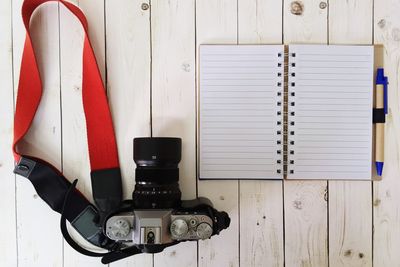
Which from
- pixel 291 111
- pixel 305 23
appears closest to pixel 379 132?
pixel 291 111

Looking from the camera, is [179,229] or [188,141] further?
[188,141]

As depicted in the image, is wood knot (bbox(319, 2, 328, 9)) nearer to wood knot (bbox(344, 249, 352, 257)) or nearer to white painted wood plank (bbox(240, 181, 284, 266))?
white painted wood plank (bbox(240, 181, 284, 266))

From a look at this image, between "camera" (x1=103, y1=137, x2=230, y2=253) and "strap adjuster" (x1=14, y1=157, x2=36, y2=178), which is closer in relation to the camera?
"camera" (x1=103, y1=137, x2=230, y2=253)

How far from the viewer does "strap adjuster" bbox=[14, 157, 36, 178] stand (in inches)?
30.0

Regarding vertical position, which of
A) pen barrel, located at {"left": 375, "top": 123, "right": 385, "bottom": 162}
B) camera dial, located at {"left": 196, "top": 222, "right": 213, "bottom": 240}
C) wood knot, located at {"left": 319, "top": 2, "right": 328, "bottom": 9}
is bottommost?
camera dial, located at {"left": 196, "top": 222, "right": 213, "bottom": 240}

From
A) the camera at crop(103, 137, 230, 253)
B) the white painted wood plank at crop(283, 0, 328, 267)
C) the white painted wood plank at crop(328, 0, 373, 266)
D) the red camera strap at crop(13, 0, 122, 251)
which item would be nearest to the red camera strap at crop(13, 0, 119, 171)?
the red camera strap at crop(13, 0, 122, 251)

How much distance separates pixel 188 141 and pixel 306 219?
38 centimetres

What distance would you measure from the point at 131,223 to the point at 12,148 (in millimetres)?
399

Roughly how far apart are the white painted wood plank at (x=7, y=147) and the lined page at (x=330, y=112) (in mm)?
748

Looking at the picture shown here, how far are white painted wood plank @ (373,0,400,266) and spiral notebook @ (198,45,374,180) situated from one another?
0.06 meters

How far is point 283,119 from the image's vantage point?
80 cm

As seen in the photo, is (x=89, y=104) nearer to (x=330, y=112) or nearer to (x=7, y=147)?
(x=7, y=147)

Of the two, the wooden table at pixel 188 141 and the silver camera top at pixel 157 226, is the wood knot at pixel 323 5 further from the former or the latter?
the silver camera top at pixel 157 226

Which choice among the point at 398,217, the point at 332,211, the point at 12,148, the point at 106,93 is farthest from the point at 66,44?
the point at 398,217
